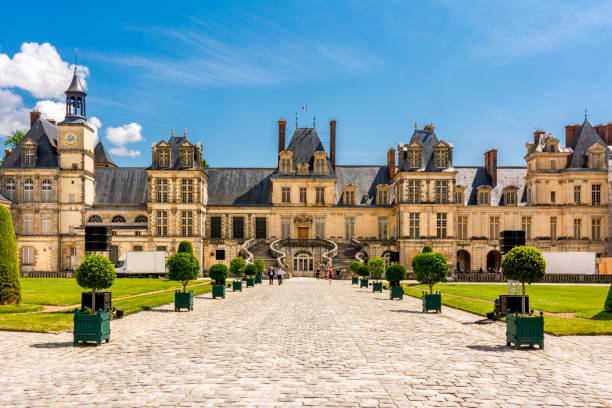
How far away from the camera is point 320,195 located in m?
62.3

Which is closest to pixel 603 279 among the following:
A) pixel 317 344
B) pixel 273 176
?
pixel 273 176

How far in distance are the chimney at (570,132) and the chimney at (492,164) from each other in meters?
8.34

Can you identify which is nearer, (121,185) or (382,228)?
(382,228)

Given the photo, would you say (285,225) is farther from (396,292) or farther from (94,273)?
(94,273)

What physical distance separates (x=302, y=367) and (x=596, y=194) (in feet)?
190

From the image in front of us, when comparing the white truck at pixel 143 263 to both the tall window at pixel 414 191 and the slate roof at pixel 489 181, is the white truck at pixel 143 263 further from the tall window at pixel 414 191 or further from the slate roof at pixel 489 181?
the slate roof at pixel 489 181

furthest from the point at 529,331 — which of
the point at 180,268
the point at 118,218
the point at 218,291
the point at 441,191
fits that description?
the point at 118,218

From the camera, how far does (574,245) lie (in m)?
59.6

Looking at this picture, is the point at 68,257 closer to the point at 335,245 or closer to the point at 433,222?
the point at 335,245

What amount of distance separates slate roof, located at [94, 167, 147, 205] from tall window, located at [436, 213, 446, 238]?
108ft

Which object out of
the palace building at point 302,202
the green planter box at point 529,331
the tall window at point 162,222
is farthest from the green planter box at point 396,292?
the tall window at point 162,222

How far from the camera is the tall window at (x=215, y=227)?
6253 centimetres

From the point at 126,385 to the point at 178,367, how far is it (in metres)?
1.69

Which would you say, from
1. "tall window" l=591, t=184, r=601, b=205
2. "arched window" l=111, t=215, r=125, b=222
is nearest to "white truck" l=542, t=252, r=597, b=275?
"tall window" l=591, t=184, r=601, b=205
